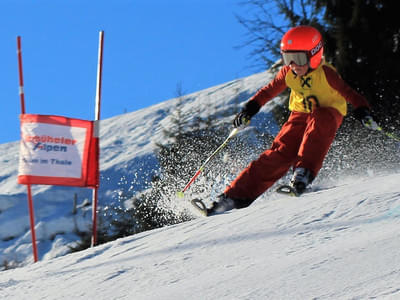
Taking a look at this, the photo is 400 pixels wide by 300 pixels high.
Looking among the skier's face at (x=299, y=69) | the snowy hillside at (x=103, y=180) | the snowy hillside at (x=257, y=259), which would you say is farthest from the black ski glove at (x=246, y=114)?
the snowy hillside at (x=103, y=180)

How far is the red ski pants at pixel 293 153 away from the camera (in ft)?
16.6

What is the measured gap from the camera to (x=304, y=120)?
536 centimetres

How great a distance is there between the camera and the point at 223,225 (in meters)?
4.07

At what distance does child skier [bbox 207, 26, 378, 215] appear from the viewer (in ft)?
16.6

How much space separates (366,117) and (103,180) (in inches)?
831

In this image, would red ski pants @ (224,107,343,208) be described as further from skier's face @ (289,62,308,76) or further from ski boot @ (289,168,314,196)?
skier's face @ (289,62,308,76)

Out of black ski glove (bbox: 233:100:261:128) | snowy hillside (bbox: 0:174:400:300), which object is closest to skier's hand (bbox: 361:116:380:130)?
snowy hillside (bbox: 0:174:400:300)

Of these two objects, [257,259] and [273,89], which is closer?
[257,259]

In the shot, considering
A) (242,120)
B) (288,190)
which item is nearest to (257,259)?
(288,190)

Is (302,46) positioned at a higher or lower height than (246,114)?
higher

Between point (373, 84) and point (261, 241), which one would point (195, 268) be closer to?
point (261, 241)

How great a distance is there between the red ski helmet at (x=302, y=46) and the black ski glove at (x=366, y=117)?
529mm

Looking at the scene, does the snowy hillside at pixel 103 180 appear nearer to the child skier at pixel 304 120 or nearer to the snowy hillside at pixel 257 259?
the child skier at pixel 304 120

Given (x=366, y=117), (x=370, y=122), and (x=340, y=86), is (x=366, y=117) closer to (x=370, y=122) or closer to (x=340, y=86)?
(x=370, y=122)
